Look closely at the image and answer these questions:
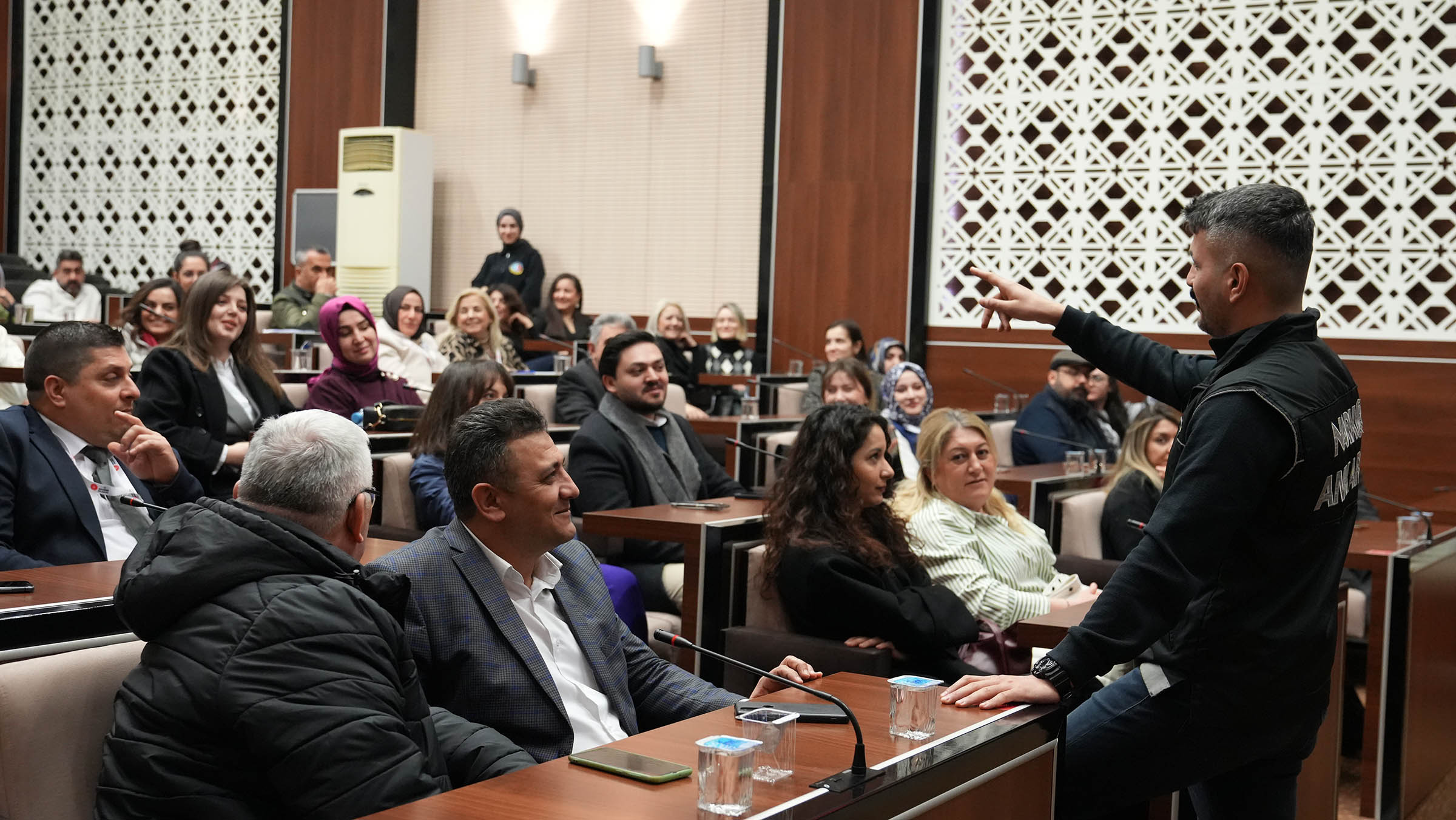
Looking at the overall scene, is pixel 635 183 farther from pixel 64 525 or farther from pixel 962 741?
pixel 962 741

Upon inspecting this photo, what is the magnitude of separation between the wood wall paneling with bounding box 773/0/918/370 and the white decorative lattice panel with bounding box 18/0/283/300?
14.5ft

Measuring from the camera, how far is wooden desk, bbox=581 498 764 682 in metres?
3.39

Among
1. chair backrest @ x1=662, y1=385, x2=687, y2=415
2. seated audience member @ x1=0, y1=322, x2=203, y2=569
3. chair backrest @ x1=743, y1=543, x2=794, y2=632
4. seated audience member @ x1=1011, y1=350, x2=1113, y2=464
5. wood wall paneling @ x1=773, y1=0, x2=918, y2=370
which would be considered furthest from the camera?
wood wall paneling @ x1=773, y1=0, x2=918, y2=370

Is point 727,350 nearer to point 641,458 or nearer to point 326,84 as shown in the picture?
point 326,84

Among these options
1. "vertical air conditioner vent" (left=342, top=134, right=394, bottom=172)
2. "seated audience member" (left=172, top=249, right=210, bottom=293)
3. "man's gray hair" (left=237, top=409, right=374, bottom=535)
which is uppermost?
"vertical air conditioner vent" (left=342, top=134, right=394, bottom=172)

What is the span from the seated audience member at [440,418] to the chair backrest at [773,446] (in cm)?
176

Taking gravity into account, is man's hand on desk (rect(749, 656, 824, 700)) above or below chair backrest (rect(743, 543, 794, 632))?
above

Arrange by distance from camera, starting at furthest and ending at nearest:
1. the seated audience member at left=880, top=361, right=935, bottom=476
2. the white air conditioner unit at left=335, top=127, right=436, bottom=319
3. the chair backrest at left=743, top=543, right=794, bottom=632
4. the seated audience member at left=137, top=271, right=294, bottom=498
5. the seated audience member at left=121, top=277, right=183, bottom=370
Answer: the white air conditioner unit at left=335, top=127, right=436, bottom=319 → the seated audience member at left=880, top=361, right=935, bottom=476 → the seated audience member at left=121, top=277, right=183, bottom=370 → the seated audience member at left=137, top=271, right=294, bottom=498 → the chair backrest at left=743, top=543, right=794, bottom=632

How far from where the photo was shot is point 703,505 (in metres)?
3.83

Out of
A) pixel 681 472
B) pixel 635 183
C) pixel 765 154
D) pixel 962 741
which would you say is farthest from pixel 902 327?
pixel 962 741

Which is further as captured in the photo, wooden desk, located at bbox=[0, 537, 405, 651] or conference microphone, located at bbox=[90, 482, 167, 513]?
conference microphone, located at bbox=[90, 482, 167, 513]

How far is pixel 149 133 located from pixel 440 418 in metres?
8.82

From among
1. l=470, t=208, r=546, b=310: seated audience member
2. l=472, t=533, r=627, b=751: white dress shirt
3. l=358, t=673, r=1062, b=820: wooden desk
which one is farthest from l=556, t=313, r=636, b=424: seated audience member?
l=470, t=208, r=546, b=310: seated audience member

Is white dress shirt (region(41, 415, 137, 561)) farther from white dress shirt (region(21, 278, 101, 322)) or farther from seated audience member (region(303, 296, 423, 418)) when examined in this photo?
white dress shirt (region(21, 278, 101, 322))
